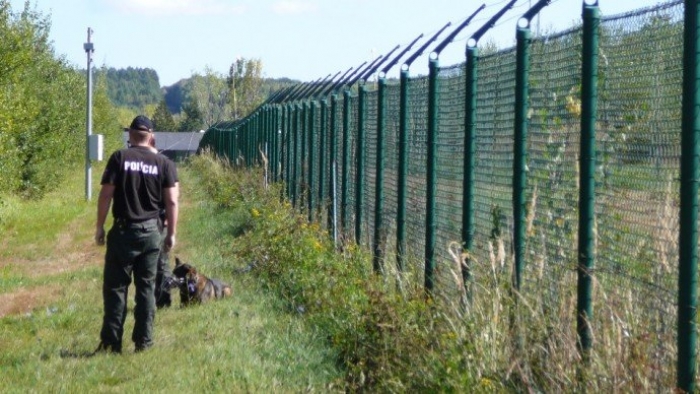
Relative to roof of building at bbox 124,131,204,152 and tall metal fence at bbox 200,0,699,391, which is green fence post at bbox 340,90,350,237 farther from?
roof of building at bbox 124,131,204,152

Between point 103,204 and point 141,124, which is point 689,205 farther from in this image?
point 141,124

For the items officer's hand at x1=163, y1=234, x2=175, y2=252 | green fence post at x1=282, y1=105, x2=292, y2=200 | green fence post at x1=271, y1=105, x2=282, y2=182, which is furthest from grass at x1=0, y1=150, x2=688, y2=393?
green fence post at x1=271, y1=105, x2=282, y2=182

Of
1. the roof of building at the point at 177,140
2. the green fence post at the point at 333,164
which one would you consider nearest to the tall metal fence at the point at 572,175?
the green fence post at the point at 333,164

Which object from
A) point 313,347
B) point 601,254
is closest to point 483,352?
point 601,254

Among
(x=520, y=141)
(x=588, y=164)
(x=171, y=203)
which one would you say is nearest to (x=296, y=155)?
(x=171, y=203)

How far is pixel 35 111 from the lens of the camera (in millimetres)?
28984

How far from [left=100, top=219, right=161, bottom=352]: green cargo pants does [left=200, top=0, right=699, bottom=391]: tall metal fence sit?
1.91m

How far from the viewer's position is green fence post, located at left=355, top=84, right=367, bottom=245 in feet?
39.3

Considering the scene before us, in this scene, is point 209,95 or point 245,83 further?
point 209,95

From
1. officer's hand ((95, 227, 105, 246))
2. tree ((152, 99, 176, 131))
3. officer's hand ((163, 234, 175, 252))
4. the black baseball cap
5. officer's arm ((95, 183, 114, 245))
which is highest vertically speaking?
tree ((152, 99, 176, 131))

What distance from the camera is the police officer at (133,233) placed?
9125mm

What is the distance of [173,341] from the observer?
31.4ft

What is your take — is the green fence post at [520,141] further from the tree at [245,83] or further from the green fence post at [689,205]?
the tree at [245,83]

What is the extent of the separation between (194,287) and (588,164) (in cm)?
614
